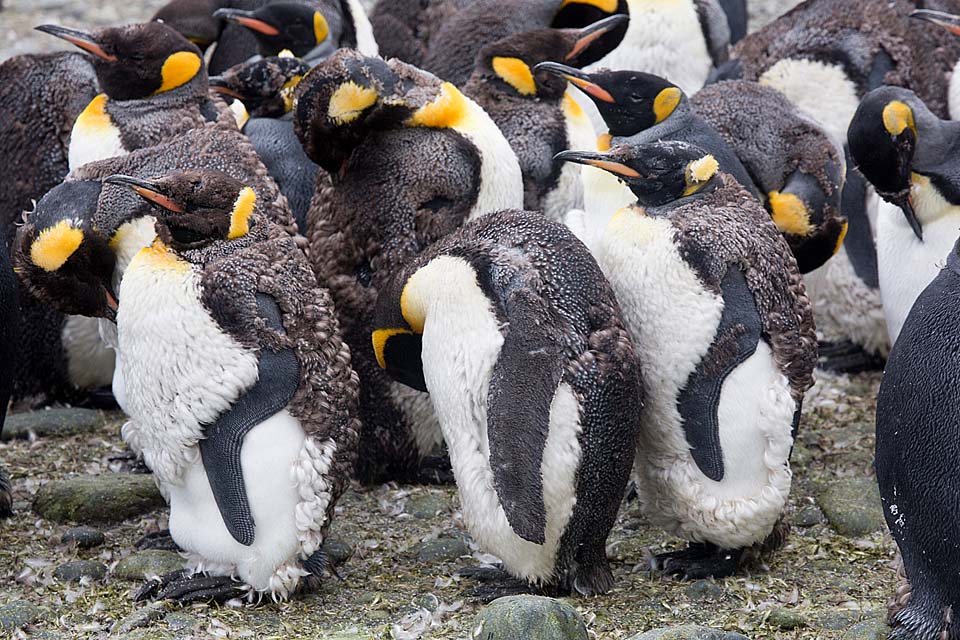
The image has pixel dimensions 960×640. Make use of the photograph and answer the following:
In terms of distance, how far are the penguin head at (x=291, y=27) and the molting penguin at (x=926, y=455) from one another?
3.27 meters

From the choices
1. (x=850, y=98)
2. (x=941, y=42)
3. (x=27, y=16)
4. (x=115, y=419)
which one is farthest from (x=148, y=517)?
(x=27, y=16)

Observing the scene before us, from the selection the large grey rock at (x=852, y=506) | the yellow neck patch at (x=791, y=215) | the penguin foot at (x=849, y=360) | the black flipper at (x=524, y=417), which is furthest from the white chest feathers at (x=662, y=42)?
the black flipper at (x=524, y=417)

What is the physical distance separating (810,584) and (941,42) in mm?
2725

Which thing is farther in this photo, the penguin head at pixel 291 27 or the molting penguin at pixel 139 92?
the penguin head at pixel 291 27

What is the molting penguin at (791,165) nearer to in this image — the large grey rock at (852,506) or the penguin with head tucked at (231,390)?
the large grey rock at (852,506)

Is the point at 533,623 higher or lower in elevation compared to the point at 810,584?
higher

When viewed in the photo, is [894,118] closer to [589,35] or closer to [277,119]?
[589,35]

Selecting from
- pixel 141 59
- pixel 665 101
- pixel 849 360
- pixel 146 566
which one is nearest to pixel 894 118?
pixel 665 101

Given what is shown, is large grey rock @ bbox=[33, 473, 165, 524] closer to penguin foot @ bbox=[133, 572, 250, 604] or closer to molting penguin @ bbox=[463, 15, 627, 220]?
penguin foot @ bbox=[133, 572, 250, 604]

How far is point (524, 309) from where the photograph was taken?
3.36 metres

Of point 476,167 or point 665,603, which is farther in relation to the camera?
point 476,167

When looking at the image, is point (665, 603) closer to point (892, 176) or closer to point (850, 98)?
point (892, 176)

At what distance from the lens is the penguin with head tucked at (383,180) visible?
13.5 ft

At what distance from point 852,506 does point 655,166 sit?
1162 mm
